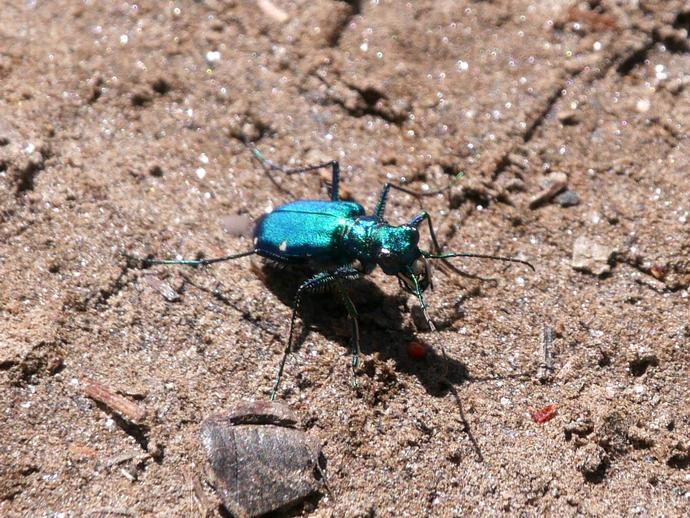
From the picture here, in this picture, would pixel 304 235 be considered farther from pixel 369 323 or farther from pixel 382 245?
pixel 369 323

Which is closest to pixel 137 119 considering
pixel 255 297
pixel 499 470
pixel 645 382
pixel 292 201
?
pixel 292 201

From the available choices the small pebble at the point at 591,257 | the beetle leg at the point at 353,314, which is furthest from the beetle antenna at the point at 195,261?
the small pebble at the point at 591,257

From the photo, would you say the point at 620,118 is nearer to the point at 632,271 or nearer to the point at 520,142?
the point at 520,142

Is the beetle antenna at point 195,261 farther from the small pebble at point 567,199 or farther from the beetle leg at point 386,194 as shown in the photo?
the small pebble at point 567,199

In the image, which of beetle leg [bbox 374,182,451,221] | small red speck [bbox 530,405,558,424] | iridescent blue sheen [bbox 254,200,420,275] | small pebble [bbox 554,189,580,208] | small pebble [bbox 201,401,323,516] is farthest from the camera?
small pebble [bbox 554,189,580,208]

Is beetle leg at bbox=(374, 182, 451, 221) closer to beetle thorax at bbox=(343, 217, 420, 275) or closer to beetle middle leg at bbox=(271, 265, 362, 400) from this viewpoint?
beetle thorax at bbox=(343, 217, 420, 275)

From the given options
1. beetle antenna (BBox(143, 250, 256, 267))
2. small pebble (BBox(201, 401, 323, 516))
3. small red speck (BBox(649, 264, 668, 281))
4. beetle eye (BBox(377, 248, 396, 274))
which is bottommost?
small pebble (BBox(201, 401, 323, 516))

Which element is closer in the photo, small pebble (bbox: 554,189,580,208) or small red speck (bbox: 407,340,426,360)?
small red speck (bbox: 407,340,426,360)

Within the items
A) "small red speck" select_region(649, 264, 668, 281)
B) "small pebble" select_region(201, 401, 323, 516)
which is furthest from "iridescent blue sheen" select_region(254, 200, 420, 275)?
"small red speck" select_region(649, 264, 668, 281)

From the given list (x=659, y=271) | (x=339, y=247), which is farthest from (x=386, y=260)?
(x=659, y=271)
